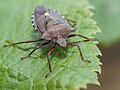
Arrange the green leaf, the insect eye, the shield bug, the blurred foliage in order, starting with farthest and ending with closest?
the blurred foliage
the shield bug
the insect eye
the green leaf

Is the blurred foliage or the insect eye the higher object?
the blurred foliage

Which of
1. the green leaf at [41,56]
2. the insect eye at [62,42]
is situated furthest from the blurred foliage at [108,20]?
the insect eye at [62,42]

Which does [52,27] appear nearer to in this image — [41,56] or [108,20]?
[41,56]

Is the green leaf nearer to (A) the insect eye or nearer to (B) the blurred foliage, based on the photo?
(A) the insect eye

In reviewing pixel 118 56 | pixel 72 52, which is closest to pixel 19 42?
pixel 72 52

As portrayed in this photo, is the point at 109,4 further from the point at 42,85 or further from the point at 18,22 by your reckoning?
the point at 42,85

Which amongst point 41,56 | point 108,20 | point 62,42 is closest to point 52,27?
point 62,42

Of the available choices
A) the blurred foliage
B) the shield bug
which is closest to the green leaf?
the shield bug
